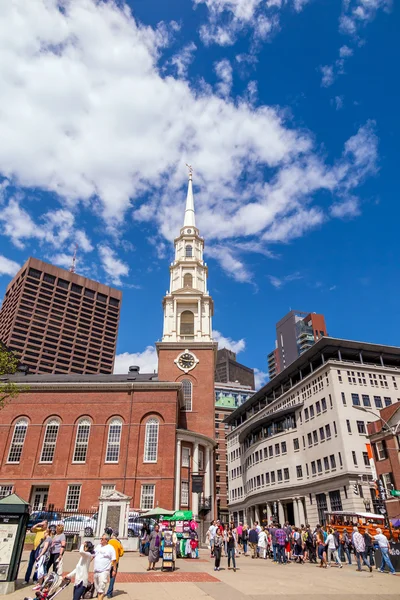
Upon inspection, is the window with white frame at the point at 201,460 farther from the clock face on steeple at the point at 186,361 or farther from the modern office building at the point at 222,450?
the modern office building at the point at 222,450

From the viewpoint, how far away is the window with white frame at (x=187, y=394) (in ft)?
155

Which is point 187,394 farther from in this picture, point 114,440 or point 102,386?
point 114,440

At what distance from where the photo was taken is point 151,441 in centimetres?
4047

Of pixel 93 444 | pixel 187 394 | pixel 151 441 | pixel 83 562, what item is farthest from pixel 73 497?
pixel 83 562

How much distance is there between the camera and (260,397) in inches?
2955

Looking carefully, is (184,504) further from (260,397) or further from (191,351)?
(260,397)

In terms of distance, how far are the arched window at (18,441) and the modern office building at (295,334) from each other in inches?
4250

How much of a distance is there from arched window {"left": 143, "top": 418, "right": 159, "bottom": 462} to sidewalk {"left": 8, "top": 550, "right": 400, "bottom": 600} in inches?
801

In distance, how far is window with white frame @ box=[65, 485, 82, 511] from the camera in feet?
124

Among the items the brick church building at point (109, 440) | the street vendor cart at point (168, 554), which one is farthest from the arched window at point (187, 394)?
the street vendor cart at point (168, 554)

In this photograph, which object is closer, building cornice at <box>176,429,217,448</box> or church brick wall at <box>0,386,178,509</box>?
church brick wall at <box>0,386,178,509</box>

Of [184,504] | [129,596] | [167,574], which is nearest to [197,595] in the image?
[129,596]

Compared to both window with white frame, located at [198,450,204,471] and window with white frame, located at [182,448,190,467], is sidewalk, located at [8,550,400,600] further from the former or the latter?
window with white frame, located at [198,450,204,471]

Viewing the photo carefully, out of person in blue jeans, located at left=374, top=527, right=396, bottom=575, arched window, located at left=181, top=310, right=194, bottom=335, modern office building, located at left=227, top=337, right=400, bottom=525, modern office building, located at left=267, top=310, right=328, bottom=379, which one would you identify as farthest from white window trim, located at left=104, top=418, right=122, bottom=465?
modern office building, located at left=267, top=310, right=328, bottom=379
